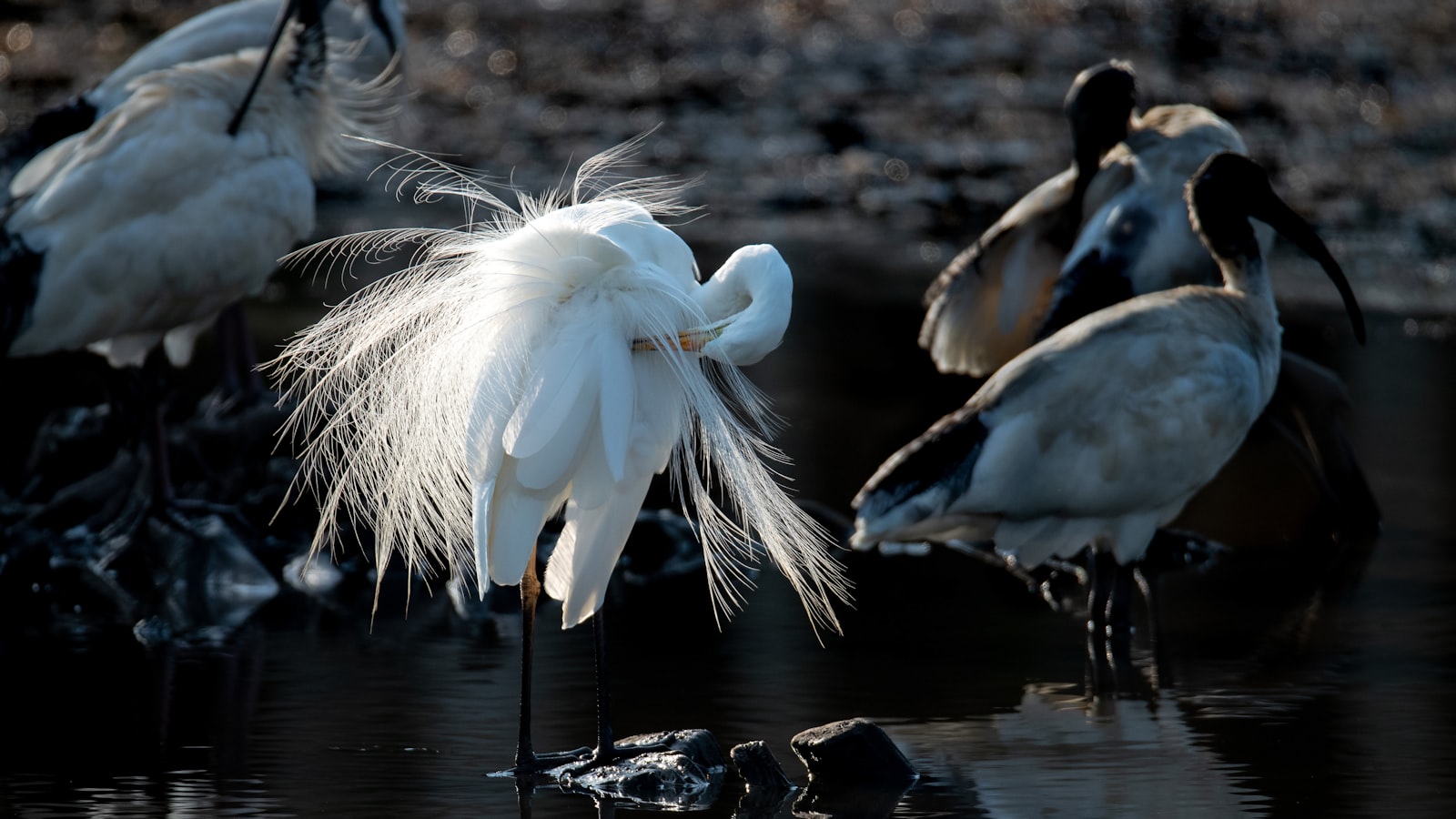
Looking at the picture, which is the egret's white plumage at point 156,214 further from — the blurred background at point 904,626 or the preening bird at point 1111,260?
the preening bird at point 1111,260

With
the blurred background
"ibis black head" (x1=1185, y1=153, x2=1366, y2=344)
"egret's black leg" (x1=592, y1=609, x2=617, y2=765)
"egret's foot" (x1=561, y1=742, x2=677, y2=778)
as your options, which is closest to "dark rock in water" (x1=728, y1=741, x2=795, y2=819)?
the blurred background

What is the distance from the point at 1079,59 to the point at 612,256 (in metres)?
17.1

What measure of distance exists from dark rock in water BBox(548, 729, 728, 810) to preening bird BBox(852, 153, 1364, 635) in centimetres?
155

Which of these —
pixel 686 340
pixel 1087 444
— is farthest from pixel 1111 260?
pixel 686 340

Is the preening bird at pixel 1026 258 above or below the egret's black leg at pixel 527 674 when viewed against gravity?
above

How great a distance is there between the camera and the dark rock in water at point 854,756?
16.5 ft

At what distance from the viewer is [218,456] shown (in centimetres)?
923

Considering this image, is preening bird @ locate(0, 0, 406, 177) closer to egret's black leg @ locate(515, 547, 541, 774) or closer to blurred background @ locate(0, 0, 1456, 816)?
blurred background @ locate(0, 0, 1456, 816)

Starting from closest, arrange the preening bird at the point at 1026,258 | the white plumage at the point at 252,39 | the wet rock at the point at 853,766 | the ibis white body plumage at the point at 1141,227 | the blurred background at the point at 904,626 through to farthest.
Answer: the wet rock at the point at 853,766
the blurred background at the point at 904,626
the ibis white body plumage at the point at 1141,227
the preening bird at the point at 1026,258
the white plumage at the point at 252,39

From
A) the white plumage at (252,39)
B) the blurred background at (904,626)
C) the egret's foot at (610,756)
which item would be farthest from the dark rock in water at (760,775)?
the white plumage at (252,39)

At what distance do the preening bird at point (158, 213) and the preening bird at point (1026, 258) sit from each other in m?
2.78

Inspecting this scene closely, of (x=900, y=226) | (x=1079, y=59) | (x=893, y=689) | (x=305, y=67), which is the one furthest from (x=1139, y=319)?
(x=1079, y=59)

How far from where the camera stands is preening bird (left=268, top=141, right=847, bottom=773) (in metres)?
5.20

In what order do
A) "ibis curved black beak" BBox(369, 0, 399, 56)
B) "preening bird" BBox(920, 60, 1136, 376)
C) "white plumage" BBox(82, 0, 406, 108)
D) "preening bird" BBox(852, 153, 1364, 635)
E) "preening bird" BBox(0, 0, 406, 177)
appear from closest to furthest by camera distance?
"preening bird" BBox(852, 153, 1364, 635) → "preening bird" BBox(920, 60, 1136, 376) → "preening bird" BBox(0, 0, 406, 177) → "white plumage" BBox(82, 0, 406, 108) → "ibis curved black beak" BBox(369, 0, 399, 56)
